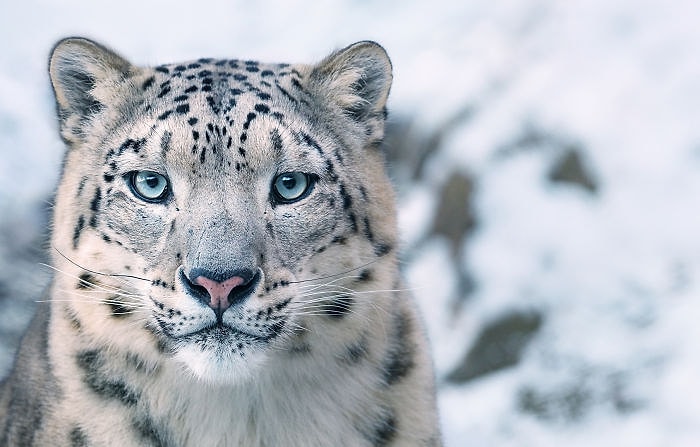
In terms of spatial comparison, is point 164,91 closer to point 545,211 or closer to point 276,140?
point 276,140

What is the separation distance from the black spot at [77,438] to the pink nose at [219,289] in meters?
0.67

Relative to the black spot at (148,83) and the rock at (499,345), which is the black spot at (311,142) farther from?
the rock at (499,345)

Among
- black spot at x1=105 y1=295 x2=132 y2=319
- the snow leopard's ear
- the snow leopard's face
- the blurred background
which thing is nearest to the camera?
the snow leopard's face

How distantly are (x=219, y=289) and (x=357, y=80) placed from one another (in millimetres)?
945

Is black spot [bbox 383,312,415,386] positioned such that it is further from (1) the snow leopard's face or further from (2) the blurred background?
(2) the blurred background

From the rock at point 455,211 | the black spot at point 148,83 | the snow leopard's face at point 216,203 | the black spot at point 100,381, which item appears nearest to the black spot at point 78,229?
the snow leopard's face at point 216,203

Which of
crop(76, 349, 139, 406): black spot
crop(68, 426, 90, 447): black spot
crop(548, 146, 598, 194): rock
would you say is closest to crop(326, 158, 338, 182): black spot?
crop(76, 349, 139, 406): black spot

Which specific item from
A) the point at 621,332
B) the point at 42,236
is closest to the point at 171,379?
the point at 42,236

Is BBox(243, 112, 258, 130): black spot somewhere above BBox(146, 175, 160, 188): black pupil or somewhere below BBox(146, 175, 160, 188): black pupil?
above

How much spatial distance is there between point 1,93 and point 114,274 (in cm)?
483

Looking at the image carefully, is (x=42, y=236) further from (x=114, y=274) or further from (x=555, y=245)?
(x=555, y=245)

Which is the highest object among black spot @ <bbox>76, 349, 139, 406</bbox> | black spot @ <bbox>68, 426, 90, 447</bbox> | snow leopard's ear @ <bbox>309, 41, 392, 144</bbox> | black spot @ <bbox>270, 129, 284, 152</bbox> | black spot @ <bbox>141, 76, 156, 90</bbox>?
snow leopard's ear @ <bbox>309, 41, 392, 144</bbox>

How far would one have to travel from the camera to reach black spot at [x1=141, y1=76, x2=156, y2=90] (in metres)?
2.98

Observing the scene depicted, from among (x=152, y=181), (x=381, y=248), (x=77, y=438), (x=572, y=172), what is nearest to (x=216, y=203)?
(x=152, y=181)
